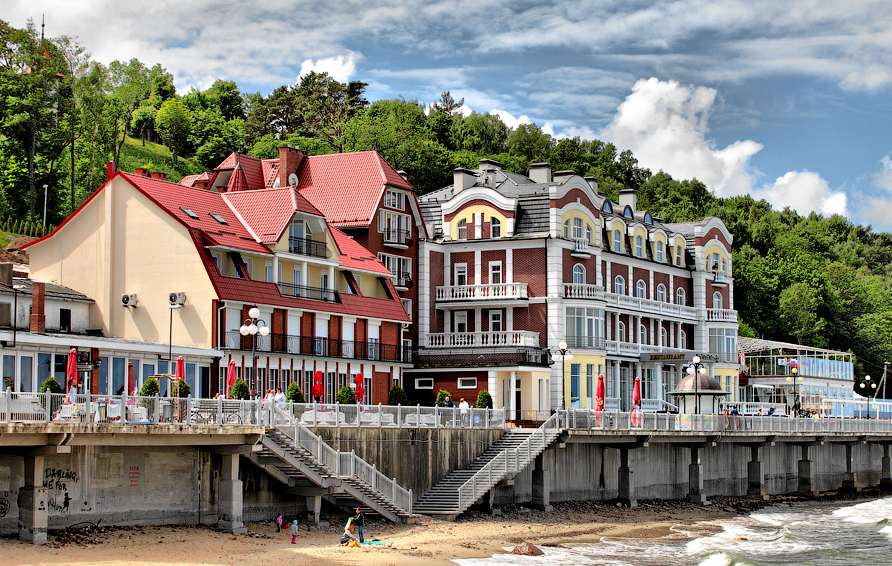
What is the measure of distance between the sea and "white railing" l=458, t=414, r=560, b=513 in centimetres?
436

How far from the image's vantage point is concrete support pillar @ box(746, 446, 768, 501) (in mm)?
64812

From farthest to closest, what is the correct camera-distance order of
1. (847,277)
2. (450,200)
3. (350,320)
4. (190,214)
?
(847,277), (450,200), (350,320), (190,214)

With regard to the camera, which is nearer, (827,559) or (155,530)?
(155,530)

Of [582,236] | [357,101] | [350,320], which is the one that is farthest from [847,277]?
[350,320]

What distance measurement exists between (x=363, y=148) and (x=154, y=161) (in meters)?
30.2

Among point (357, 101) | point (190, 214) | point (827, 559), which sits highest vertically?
point (357, 101)

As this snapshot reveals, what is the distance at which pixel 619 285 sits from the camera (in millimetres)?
73188

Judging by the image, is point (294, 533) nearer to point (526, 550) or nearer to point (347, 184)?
point (526, 550)

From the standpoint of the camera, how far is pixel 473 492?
143ft

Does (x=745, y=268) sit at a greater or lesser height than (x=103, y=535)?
greater

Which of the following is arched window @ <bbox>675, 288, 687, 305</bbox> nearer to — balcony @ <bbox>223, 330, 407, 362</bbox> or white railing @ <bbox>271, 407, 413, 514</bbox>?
balcony @ <bbox>223, 330, 407, 362</bbox>

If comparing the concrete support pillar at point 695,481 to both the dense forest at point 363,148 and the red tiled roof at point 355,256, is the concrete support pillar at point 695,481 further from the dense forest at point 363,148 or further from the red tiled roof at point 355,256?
the dense forest at point 363,148

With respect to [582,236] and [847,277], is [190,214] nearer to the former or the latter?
[582,236]

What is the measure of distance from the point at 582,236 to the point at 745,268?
46.3 meters
